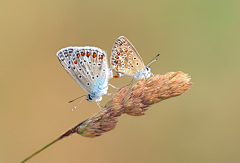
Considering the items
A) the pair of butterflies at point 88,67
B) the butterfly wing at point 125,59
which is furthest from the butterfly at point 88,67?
the butterfly wing at point 125,59

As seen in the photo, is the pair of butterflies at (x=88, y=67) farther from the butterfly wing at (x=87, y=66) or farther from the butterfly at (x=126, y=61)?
the butterfly at (x=126, y=61)

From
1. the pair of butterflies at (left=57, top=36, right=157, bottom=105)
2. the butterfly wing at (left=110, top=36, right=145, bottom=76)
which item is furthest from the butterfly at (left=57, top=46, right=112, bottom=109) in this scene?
the butterfly wing at (left=110, top=36, right=145, bottom=76)

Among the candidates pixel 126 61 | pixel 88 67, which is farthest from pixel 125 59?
pixel 88 67

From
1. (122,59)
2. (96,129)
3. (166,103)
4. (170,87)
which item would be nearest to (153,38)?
(166,103)

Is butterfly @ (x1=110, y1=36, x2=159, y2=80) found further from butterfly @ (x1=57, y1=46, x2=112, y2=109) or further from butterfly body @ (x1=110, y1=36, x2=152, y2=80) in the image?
butterfly @ (x1=57, y1=46, x2=112, y2=109)

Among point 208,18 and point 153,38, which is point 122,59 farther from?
point 208,18

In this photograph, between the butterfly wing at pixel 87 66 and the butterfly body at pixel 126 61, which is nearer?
the butterfly wing at pixel 87 66
